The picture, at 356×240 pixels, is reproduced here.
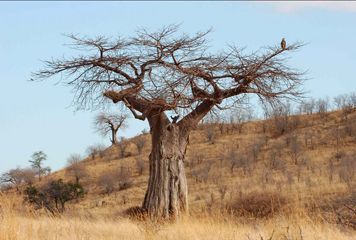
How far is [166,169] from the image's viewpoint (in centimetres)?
1299

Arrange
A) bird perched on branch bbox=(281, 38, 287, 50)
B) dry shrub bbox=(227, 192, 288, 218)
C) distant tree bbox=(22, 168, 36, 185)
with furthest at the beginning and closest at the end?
1. distant tree bbox=(22, 168, 36, 185)
2. dry shrub bbox=(227, 192, 288, 218)
3. bird perched on branch bbox=(281, 38, 287, 50)

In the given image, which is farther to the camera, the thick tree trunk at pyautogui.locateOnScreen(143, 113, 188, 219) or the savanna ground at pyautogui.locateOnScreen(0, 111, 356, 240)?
the savanna ground at pyautogui.locateOnScreen(0, 111, 356, 240)

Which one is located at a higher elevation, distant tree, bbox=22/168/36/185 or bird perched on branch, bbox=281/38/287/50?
bird perched on branch, bbox=281/38/287/50

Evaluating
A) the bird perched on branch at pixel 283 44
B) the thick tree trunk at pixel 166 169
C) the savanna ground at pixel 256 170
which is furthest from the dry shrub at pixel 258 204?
the bird perched on branch at pixel 283 44

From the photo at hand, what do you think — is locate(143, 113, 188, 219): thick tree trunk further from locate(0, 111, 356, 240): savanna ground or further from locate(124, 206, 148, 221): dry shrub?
locate(0, 111, 356, 240): savanna ground

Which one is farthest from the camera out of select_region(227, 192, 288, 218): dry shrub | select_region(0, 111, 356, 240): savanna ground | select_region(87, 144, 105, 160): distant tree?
select_region(87, 144, 105, 160): distant tree

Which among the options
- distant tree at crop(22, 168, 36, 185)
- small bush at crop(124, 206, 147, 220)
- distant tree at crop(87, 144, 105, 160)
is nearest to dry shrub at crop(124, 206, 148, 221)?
small bush at crop(124, 206, 147, 220)

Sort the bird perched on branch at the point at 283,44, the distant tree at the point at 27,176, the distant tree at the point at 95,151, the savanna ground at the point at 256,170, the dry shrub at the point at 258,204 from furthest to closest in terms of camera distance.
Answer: the distant tree at the point at 95,151, the distant tree at the point at 27,176, the savanna ground at the point at 256,170, the dry shrub at the point at 258,204, the bird perched on branch at the point at 283,44

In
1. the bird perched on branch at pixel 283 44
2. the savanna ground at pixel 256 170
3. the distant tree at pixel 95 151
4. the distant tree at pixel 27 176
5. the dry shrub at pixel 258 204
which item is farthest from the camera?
the distant tree at pixel 95 151

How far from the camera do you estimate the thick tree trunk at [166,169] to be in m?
12.9

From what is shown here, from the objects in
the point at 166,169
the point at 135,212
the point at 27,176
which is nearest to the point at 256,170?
the point at 27,176

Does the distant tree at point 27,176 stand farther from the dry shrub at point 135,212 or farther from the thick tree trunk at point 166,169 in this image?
the thick tree trunk at point 166,169

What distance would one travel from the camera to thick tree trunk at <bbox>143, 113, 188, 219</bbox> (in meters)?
12.9

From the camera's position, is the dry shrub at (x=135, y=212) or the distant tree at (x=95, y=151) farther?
the distant tree at (x=95, y=151)
